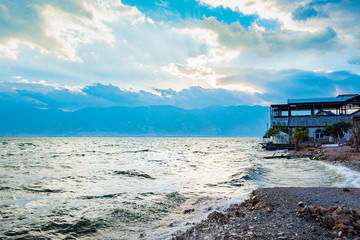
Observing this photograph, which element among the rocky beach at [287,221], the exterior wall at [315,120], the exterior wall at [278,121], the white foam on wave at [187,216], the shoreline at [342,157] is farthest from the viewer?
the exterior wall at [278,121]

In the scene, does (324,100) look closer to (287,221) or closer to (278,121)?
(278,121)

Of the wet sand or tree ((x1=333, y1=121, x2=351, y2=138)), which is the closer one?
the wet sand

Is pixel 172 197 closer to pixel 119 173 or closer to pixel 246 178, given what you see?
pixel 246 178

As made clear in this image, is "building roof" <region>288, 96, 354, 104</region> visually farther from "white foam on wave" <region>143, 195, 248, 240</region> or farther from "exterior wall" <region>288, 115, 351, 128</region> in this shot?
"white foam on wave" <region>143, 195, 248, 240</region>

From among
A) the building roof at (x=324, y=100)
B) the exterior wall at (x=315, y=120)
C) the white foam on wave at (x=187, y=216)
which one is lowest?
the white foam on wave at (x=187, y=216)

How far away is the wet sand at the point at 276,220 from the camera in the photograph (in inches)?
224

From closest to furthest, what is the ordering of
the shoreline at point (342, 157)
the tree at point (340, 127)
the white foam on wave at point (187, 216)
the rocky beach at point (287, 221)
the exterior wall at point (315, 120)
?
1. the rocky beach at point (287, 221)
2. the white foam on wave at point (187, 216)
3. the shoreline at point (342, 157)
4. the tree at point (340, 127)
5. the exterior wall at point (315, 120)

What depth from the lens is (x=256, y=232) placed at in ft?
19.5

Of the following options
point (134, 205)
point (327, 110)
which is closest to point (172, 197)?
point (134, 205)

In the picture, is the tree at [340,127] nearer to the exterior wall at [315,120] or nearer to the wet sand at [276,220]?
the exterior wall at [315,120]

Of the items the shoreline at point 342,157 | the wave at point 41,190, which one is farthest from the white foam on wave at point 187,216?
the shoreline at point 342,157

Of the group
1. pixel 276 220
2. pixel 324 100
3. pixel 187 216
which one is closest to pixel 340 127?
pixel 324 100

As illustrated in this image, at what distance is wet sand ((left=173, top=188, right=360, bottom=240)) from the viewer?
569cm

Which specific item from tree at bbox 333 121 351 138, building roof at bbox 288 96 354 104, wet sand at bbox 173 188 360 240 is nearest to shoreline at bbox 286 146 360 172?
tree at bbox 333 121 351 138
